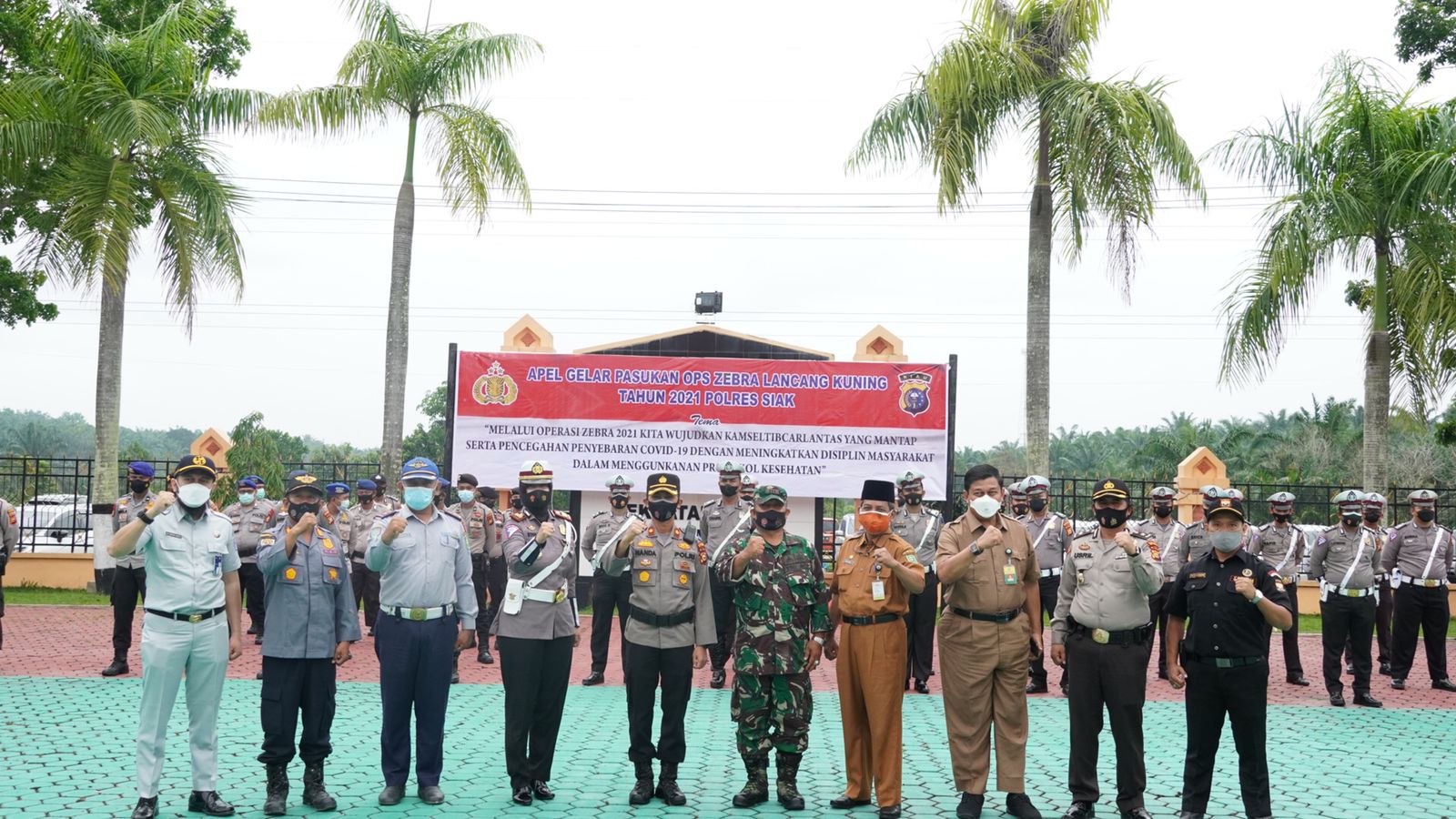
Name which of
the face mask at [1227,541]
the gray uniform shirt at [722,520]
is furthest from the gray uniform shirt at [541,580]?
the face mask at [1227,541]

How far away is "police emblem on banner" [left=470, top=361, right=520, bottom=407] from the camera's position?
1568cm

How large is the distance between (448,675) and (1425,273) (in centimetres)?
1316

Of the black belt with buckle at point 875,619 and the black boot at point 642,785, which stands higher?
the black belt with buckle at point 875,619

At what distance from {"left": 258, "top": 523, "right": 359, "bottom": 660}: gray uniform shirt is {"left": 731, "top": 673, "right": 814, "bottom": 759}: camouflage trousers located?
232cm

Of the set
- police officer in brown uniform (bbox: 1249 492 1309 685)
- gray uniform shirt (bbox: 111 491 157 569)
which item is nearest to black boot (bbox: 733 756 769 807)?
gray uniform shirt (bbox: 111 491 157 569)

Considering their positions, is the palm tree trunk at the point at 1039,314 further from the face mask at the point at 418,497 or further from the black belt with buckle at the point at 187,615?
the black belt with buckle at the point at 187,615

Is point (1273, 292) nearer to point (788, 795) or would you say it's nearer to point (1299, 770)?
point (1299, 770)

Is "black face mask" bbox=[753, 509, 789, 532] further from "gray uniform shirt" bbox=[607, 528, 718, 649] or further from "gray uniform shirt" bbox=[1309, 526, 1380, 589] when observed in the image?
"gray uniform shirt" bbox=[1309, 526, 1380, 589]

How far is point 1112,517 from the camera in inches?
273

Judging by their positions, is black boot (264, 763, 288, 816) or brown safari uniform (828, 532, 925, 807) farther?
brown safari uniform (828, 532, 925, 807)

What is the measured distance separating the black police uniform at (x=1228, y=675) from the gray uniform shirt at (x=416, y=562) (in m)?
4.14

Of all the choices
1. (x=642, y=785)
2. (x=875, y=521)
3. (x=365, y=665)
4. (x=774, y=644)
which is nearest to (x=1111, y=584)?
(x=875, y=521)

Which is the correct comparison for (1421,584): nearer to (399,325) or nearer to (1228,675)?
(1228,675)

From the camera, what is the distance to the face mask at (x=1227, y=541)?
6.68m
